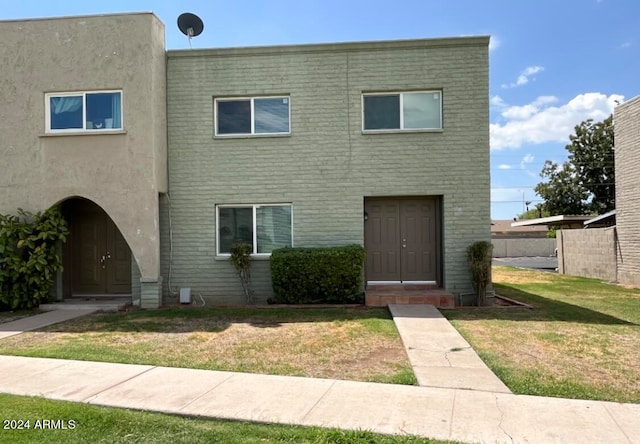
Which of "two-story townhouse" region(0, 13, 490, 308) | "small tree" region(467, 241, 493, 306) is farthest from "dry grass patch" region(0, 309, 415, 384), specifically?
"small tree" region(467, 241, 493, 306)

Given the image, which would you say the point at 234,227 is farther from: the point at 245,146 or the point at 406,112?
the point at 406,112

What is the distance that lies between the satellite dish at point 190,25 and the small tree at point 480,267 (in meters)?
9.05

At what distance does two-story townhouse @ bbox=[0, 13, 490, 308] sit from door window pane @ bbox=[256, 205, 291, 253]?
0.04 metres

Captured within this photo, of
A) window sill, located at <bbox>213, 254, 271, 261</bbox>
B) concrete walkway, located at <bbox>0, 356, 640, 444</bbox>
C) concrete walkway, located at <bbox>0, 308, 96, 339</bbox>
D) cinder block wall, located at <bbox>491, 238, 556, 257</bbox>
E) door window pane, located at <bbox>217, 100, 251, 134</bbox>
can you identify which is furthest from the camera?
cinder block wall, located at <bbox>491, 238, 556, 257</bbox>

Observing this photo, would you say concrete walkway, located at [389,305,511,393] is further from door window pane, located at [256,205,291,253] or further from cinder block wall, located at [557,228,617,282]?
cinder block wall, located at [557,228,617,282]

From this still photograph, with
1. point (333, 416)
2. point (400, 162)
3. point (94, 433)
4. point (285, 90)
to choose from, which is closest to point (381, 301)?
point (400, 162)

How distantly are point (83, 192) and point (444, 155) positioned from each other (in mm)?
8658

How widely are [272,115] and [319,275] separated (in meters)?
4.19

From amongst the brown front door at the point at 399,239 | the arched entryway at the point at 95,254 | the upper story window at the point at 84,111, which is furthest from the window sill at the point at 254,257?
the upper story window at the point at 84,111

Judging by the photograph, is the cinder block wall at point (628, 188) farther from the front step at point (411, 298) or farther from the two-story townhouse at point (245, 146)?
the front step at point (411, 298)

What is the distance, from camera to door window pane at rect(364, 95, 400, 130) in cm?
1144

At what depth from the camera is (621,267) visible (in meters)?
16.1

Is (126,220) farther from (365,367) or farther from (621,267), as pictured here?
(621,267)

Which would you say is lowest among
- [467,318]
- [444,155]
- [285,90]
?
[467,318]
